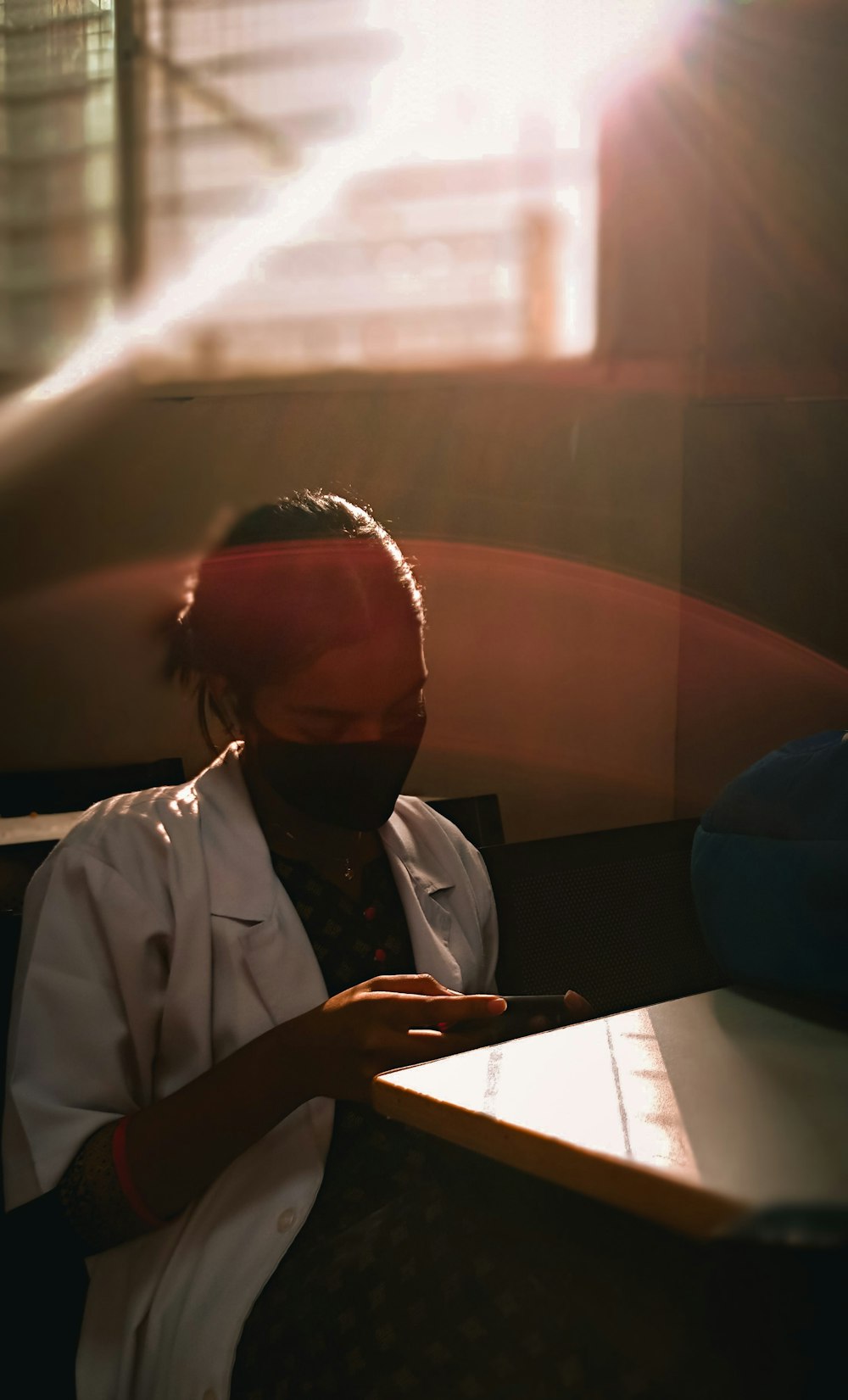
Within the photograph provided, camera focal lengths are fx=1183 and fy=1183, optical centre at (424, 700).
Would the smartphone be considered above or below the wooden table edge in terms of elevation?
below

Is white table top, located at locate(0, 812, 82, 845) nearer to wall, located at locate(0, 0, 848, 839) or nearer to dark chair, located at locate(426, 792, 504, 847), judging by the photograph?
wall, located at locate(0, 0, 848, 839)

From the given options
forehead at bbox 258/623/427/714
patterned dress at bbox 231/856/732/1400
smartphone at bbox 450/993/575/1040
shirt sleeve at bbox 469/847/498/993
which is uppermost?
forehead at bbox 258/623/427/714

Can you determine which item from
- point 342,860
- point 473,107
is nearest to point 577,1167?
point 342,860

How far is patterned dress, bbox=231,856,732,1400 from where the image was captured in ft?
2.80

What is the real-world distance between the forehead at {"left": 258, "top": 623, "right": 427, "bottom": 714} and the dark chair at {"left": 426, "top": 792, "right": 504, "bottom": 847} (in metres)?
0.72

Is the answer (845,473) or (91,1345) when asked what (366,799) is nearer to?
(91,1345)

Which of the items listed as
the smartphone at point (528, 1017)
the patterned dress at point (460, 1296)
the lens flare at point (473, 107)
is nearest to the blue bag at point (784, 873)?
the smartphone at point (528, 1017)

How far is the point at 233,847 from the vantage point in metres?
1.31

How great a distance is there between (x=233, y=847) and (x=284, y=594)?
29cm

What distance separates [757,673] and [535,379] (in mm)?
786

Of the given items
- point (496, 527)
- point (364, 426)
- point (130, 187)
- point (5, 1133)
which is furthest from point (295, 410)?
point (5, 1133)

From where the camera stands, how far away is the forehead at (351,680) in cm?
131

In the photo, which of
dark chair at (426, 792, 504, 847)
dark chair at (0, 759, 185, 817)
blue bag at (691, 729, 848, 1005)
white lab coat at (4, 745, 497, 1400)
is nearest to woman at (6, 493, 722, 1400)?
white lab coat at (4, 745, 497, 1400)

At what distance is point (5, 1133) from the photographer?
112cm
